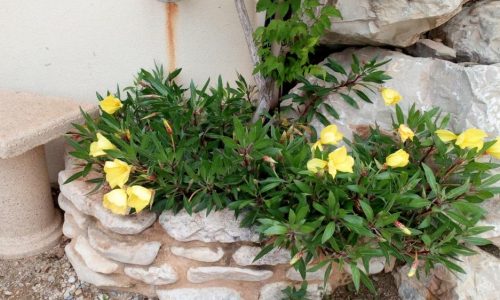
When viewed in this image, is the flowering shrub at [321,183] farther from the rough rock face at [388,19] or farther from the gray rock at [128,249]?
the rough rock face at [388,19]

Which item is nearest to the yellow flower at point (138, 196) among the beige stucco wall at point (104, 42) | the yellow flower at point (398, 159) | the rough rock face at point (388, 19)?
the yellow flower at point (398, 159)

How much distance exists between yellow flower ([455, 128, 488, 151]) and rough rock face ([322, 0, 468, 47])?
638 mm

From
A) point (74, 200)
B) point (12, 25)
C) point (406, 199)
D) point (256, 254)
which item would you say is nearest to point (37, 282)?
point (74, 200)

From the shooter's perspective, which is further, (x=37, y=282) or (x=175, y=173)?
(x=37, y=282)

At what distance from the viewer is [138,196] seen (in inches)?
71.5

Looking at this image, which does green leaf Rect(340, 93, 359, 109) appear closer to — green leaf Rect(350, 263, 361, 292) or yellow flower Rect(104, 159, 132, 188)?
green leaf Rect(350, 263, 361, 292)

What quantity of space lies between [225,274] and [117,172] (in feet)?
2.00

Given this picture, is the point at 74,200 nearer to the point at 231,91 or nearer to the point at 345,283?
the point at 231,91

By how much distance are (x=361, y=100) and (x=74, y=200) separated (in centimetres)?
141

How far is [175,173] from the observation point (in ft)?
6.61

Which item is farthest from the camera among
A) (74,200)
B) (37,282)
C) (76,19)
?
(76,19)

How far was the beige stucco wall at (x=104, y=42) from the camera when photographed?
→ 96.7 inches

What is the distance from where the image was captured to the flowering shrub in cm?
187

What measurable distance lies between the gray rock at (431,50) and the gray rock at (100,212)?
1.61 metres
